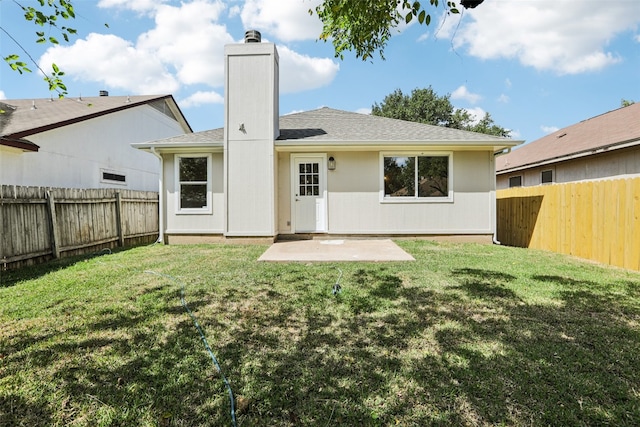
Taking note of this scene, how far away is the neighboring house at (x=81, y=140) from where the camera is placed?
8.44 m

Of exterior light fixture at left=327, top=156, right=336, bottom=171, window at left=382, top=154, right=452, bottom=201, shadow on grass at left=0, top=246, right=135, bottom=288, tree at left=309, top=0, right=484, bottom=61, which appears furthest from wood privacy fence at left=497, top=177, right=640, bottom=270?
shadow on grass at left=0, top=246, right=135, bottom=288

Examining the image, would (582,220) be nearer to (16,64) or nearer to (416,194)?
(416,194)

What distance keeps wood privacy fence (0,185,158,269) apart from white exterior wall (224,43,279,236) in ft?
9.88

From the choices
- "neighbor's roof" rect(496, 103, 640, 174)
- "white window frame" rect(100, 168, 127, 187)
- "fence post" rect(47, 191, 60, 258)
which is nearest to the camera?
"fence post" rect(47, 191, 60, 258)

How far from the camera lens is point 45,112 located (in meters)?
10.7

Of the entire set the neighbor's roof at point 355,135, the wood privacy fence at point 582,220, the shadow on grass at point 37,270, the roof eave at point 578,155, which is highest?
A: the neighbor's roof at point 355,135

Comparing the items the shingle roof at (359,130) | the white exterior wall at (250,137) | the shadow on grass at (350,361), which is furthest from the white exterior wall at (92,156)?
the shadow on grass at (350,361)

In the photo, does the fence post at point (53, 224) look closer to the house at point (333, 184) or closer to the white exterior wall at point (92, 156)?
the house at point (333, 184)

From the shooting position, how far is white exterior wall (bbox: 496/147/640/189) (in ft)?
29.2

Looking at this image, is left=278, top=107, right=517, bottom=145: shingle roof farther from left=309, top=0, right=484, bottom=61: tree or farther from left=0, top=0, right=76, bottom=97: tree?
left=0, top=0, right=76, bottom=97: tree

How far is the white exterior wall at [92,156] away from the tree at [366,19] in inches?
339

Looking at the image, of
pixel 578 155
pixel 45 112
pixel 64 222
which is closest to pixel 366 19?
pixel 64 222

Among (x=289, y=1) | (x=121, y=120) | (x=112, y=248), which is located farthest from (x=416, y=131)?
(x=121, y=120)

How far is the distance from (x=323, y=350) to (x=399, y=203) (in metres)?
6.66
